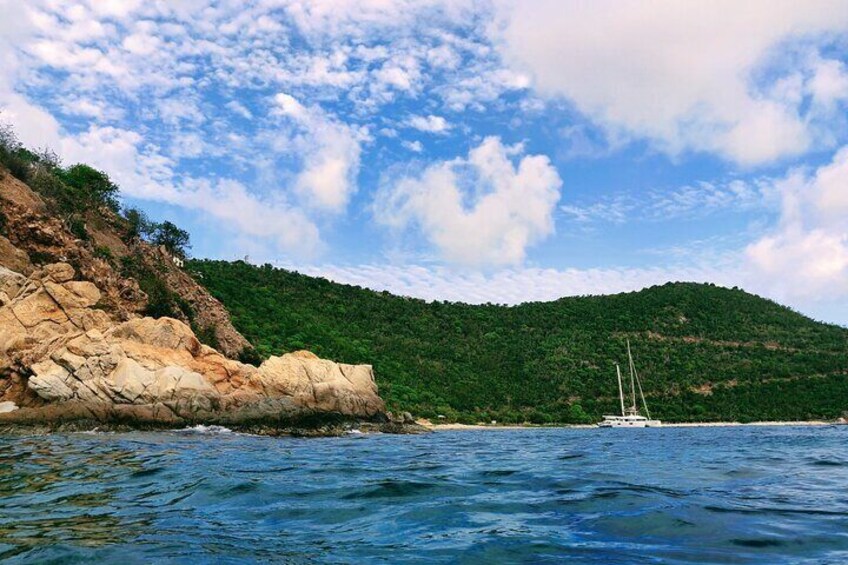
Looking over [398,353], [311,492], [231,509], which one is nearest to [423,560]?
[231,509]

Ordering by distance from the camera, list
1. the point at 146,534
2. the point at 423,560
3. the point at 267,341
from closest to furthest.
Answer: the point at 423,560 < the point at 146,534 < the point at 267,341

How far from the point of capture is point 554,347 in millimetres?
89000

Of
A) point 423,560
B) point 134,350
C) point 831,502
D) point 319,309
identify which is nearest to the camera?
point 423,560

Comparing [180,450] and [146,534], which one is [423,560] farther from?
[180,450]

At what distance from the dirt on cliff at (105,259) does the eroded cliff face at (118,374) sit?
252 centimetres

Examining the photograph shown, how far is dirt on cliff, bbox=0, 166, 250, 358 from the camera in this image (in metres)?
36.5

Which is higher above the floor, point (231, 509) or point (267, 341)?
point (267, 341)

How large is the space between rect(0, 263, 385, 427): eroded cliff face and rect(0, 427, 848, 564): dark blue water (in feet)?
42.8

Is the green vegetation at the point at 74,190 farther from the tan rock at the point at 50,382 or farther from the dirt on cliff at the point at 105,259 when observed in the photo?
the tan rock at the point at 50,382

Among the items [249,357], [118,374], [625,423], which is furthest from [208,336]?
[625,423]

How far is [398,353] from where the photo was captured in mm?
75750

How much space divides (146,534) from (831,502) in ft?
32.7

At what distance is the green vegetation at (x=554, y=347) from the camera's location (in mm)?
69500

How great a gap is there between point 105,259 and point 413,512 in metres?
39.4
